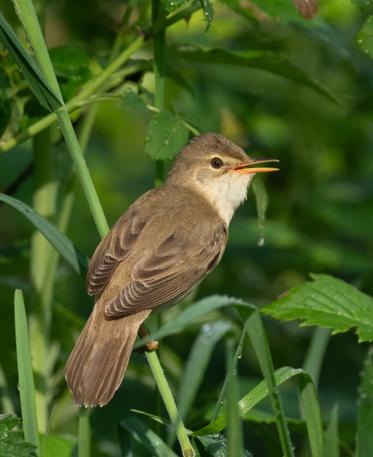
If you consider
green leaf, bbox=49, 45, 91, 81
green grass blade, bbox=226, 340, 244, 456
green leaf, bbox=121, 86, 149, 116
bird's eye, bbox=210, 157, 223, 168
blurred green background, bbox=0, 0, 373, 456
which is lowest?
blurred green background, bbox=0, 0, 373, 456

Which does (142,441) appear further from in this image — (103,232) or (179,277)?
(179,277)

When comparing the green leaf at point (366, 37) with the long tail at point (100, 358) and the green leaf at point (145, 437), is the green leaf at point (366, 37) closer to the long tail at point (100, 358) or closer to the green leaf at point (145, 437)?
the long tail at point (100, 358)

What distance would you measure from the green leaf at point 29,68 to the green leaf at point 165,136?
0.47 m

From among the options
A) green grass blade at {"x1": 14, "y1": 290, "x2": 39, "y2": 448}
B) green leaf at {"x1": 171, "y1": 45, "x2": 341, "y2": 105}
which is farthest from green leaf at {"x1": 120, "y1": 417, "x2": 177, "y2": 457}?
green leaf at {"x1": 171, "y1": 45, "x2": 341, "y2": 105}

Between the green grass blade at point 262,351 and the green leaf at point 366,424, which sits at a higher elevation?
the green grass blade at point 262,351

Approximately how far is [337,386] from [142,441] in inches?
95.2

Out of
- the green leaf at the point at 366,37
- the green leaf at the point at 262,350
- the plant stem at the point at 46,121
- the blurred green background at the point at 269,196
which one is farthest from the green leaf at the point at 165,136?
the green leaf at the point at 262,350

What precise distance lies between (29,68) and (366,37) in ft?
3.47

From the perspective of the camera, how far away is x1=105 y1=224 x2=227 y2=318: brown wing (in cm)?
293

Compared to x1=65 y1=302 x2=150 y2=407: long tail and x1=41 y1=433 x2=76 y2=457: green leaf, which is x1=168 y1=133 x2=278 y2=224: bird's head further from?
x1=41 y1=433 x2=76 y2=457: green leaf

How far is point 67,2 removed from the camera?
4.83 metres

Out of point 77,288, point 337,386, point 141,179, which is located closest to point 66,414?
point 77,288

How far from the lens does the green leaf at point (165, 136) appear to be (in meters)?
2.92

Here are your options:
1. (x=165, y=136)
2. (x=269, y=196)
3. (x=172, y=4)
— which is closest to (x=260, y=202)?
(x=165, y=136)
